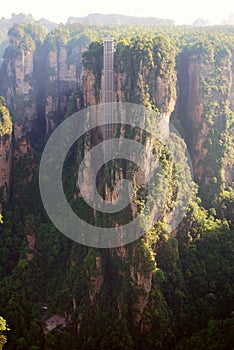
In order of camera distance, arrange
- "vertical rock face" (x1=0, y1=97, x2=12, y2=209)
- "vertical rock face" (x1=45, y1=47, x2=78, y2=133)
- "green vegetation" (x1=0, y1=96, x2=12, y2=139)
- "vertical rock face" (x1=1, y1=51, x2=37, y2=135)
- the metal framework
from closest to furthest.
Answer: the metal framework
"green vegetation" (x1=0, y1=96, x2=12, y2=139)
"vertical rock face" (x1=0, y1=97, x2=12, y2=209)
"vertical rock face" (x1=45, y1=47, x2=78, y2=133)
"vertical rock face" (x1=1, y1=51, x2=37, y2=135)

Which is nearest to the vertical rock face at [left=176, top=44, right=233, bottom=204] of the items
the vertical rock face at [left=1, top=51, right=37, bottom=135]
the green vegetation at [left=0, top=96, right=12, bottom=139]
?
the green vegetation at [left=0, top=96, right=12, bottom=139]

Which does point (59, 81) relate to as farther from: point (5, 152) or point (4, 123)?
point (5, 152)

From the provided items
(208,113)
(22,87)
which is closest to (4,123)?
(22,87)

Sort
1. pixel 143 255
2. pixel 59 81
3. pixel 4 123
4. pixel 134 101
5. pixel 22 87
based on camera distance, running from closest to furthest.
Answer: pixel 143 255 < pixel 134 101 < pixel 4 123 < pixel 22 87 < pixel 59 81

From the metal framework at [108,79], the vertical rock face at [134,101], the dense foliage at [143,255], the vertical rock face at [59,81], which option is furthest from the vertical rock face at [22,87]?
the metal framework at [108,79]

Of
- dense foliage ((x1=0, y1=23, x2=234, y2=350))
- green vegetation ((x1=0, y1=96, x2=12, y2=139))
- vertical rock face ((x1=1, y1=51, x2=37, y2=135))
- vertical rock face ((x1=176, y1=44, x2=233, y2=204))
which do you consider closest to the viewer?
dense foliage ((x1=0, y1=23, x2=234, y2=350))

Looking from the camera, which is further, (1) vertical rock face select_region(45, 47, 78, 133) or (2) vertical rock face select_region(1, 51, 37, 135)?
(2) vertical rock face select_region(1, 51, 37, 135)

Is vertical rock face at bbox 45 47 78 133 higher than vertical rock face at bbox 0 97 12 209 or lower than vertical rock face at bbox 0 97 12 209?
higher

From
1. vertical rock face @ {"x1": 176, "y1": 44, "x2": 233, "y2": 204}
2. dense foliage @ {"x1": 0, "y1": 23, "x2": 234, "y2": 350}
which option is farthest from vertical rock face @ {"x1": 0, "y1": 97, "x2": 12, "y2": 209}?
vertical rock face @ {"x1": 176, "y1": 44, "x2": 233, "y2": 204}

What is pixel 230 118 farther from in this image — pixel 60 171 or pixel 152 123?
pixel 60 171

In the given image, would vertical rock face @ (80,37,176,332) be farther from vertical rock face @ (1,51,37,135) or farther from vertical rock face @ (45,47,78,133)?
vertical rock face @ (1,51,37,135)

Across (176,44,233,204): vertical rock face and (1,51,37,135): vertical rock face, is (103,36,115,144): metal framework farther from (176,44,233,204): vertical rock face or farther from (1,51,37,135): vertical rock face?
(1,51,37,135): vertical rock face
